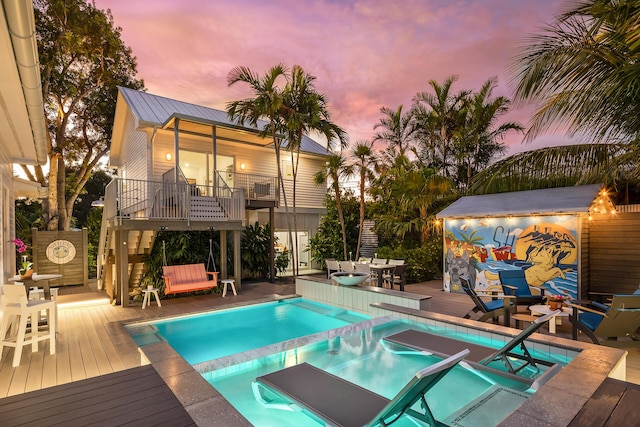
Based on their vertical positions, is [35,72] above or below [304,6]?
below

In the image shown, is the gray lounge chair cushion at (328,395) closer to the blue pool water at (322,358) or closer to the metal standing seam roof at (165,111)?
the blue pool water at (322,358)

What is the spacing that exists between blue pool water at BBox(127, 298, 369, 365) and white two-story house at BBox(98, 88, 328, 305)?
2.21 meters

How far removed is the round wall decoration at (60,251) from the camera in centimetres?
1158

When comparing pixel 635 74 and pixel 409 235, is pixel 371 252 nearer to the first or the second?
pixel 409 235

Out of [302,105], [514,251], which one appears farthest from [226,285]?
[514,251]

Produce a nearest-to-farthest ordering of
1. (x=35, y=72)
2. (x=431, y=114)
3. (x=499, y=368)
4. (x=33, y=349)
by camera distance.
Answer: (x=35, y=72) → (x=499, y=368) → (x=33, y=349) → (x=431, y=114)

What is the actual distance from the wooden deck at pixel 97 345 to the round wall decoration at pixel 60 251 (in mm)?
3036

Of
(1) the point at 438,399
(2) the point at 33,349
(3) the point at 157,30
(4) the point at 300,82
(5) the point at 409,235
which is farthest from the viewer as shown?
(5) the point at 409,235

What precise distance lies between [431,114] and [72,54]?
676 inches

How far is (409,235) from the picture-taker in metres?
13.9

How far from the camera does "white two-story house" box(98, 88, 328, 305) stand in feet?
29.6

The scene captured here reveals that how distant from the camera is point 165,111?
12797 mm

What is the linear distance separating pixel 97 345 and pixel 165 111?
9.86 m

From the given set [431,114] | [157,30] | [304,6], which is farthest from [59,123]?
[431,114]
